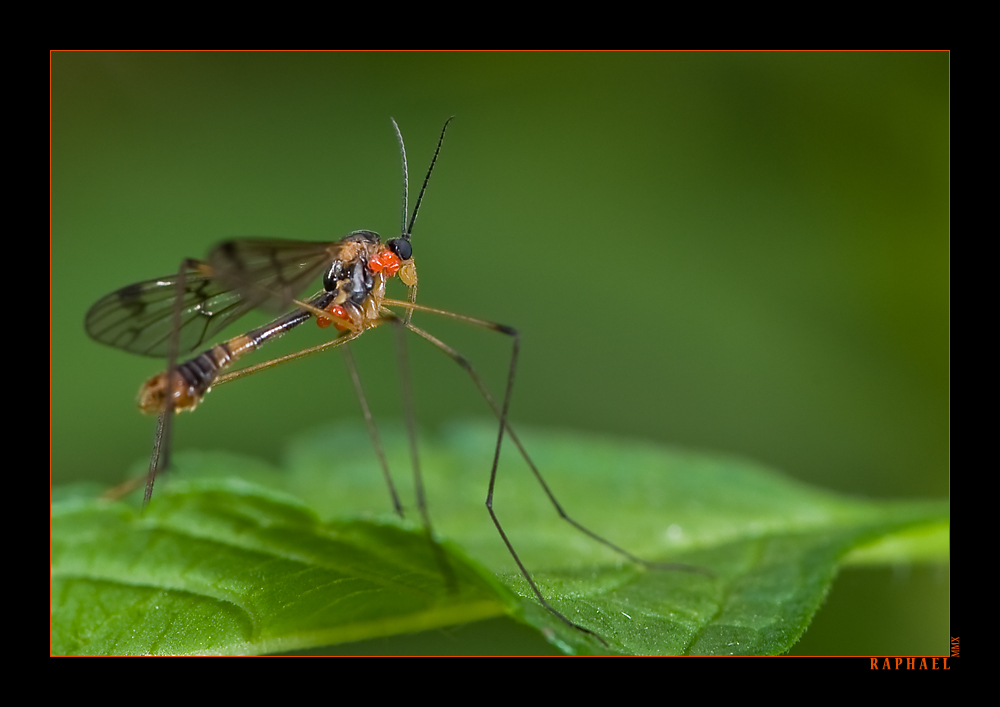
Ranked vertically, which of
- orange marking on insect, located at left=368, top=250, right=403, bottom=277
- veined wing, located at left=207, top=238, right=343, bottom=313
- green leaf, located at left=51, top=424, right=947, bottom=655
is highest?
orange marking on insect, located at left=368, top=250, right=403, bottom=277

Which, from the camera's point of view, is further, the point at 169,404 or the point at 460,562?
the point at 169,404

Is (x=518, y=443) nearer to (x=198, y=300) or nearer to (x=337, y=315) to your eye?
(x=337, y=315)

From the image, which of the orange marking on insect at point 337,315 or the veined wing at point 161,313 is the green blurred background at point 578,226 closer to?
the veined wing at point 161,313

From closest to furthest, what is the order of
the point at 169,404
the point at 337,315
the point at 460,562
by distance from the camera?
the point at 460,562, the point at 169,404, the point at 337,315

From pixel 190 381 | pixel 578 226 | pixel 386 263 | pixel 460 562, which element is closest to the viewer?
pixel 460 562

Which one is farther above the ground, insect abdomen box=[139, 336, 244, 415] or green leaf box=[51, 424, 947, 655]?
insect abdomen box=[139, 336, 244, 415]

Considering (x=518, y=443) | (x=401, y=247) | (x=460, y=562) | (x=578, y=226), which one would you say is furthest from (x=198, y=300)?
(x=578, y=226)

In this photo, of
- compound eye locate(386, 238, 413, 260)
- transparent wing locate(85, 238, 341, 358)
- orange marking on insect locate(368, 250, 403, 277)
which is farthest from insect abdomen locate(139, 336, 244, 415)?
compound eye locate(386, 238, 413, 260)

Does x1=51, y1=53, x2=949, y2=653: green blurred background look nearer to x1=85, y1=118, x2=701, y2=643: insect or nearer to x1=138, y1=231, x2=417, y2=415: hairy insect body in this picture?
x1=85, y1=118, x2=701, y2=643: insect
